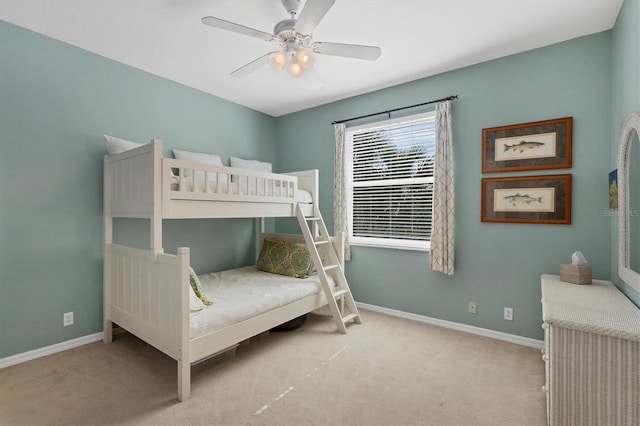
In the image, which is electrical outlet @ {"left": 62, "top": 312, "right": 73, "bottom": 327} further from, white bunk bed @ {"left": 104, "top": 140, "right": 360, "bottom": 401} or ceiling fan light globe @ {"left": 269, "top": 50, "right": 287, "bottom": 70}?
ceiling fan light globe @ {"left": 269, "top": 50, "right": 287, "bottom": 70}

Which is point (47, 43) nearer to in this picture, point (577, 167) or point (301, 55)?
point (301, 55)

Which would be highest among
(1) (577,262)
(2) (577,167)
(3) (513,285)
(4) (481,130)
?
(4) (481,130)

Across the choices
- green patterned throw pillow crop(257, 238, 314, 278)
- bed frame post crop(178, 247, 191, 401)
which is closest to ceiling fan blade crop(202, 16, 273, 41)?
bed frame post crop(178, 247, 191, 401)

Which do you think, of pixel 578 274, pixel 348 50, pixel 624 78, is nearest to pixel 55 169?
pixel 348 50

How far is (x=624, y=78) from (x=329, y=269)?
Answer: 2.73m

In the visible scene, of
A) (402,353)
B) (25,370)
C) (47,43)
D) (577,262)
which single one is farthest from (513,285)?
(47,43)

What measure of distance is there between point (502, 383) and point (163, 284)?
243 cm

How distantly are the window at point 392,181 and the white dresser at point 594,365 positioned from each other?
5.88 ft

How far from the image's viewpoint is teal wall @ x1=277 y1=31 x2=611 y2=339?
8.00 feet

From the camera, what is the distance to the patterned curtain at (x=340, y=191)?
3754mm

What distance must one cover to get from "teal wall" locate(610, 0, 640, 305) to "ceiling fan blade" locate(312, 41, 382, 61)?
148 centimetres

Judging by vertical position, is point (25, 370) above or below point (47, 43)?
below

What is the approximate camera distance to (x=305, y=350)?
8.59ft

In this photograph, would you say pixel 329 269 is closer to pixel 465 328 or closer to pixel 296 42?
pixel 465 328
